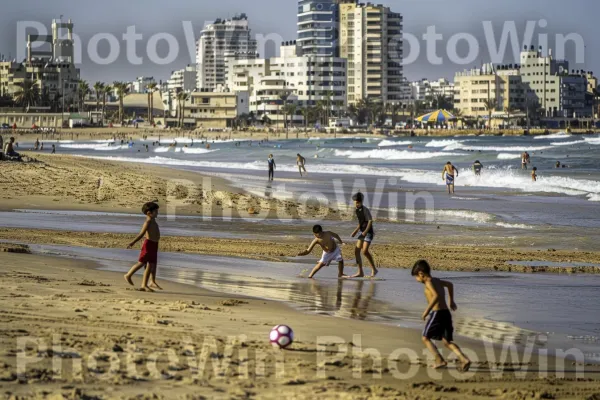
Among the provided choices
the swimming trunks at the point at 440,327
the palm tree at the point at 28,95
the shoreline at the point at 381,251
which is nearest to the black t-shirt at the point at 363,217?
the shoreline at the point at 381,251

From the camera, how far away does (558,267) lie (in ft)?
54.0

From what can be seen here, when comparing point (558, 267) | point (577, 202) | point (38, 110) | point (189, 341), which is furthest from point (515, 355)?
point (38, 110)

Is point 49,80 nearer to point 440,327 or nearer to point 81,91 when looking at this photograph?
point 81,91

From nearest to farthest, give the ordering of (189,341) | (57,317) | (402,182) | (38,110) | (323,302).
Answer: (189,341) → (57,317) → (323,302) → (402,182) → (38,110)

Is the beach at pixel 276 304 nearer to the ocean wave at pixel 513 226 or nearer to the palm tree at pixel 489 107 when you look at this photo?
the ocean wave at pixel 513 226

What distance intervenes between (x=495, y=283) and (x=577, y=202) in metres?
19.6

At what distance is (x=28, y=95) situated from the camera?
553 feet

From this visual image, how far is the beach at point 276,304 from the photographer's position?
24.7ft

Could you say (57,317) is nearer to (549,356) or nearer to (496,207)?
(549,356)

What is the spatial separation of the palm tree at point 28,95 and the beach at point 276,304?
148m

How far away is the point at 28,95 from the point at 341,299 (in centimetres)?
16498
